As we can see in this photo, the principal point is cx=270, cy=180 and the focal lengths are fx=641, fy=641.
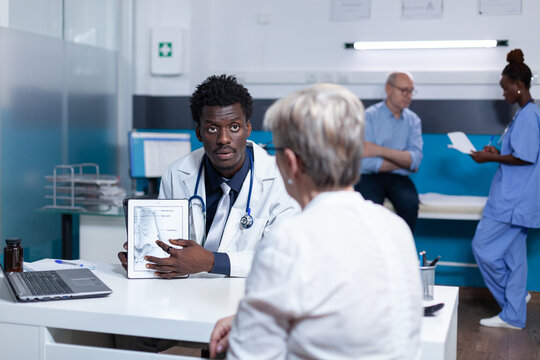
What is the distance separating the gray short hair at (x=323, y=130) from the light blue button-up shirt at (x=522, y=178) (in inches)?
108

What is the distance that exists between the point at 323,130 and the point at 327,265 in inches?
8.0

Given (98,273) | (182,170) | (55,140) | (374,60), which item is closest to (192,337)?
(98,273)

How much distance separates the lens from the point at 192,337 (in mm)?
1384

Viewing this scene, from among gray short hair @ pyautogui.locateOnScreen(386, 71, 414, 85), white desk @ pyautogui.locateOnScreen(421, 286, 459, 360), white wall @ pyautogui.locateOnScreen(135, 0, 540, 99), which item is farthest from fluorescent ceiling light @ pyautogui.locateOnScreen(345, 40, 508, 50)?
white desk @ pyautogui.locateOnScreen(421, 286, 459, 360)

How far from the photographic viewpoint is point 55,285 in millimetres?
1604

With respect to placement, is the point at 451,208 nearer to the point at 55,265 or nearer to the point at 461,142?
the point at 461,142

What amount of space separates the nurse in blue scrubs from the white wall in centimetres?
58

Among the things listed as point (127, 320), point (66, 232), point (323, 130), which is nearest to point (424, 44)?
point (66, 232)

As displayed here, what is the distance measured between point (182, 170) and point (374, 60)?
270cm

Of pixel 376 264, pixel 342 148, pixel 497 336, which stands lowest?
pixel 497 336

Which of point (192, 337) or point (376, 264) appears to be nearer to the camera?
point (376, 264)

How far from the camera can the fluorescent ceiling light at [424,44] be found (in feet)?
13.8

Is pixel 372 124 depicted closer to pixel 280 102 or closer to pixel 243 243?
pixel 243 243

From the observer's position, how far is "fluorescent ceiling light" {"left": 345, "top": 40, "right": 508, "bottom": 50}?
4195 millimetres
